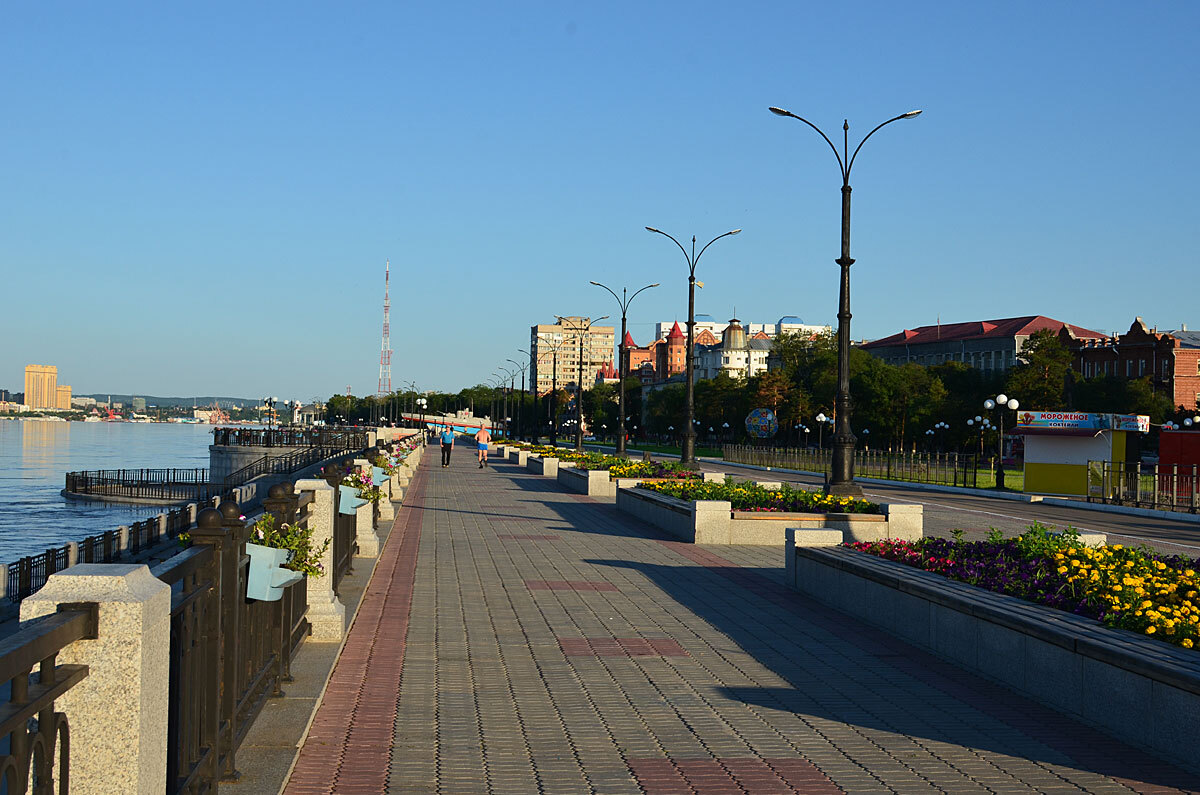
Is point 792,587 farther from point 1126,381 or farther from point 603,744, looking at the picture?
point 1126,381

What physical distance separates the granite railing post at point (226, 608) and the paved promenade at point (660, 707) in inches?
25.5

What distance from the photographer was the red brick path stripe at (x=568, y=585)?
13.1 metres

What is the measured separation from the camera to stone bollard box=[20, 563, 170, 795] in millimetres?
3258

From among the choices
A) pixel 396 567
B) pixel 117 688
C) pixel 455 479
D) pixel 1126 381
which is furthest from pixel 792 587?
pixel 1126 381

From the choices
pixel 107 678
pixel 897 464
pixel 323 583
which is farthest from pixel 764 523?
pixel 897 464

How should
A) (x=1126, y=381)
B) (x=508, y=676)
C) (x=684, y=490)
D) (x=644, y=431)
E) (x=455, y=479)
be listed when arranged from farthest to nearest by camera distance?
(x=644, y=431) < (x=1126, y=381) < (x=455, y=479) < (x=684, y=490) < (x=508, y=676)

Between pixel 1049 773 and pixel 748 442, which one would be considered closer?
pixel 1049 773

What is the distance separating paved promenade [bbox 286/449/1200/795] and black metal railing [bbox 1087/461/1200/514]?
23.5 metres

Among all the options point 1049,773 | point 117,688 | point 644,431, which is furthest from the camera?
point 644,431

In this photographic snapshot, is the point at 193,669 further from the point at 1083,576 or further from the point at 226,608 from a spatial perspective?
the point at 1083,576

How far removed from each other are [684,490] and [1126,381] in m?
97.3

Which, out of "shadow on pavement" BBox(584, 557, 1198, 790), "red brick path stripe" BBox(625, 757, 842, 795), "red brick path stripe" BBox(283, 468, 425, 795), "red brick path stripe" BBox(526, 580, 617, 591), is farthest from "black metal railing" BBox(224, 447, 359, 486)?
"red brick path stripe" BBox(625, 757, 842, 795)

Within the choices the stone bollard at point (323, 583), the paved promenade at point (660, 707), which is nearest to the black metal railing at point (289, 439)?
the paved promenade at point (660, 707)

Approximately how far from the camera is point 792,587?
1336 centimetres
